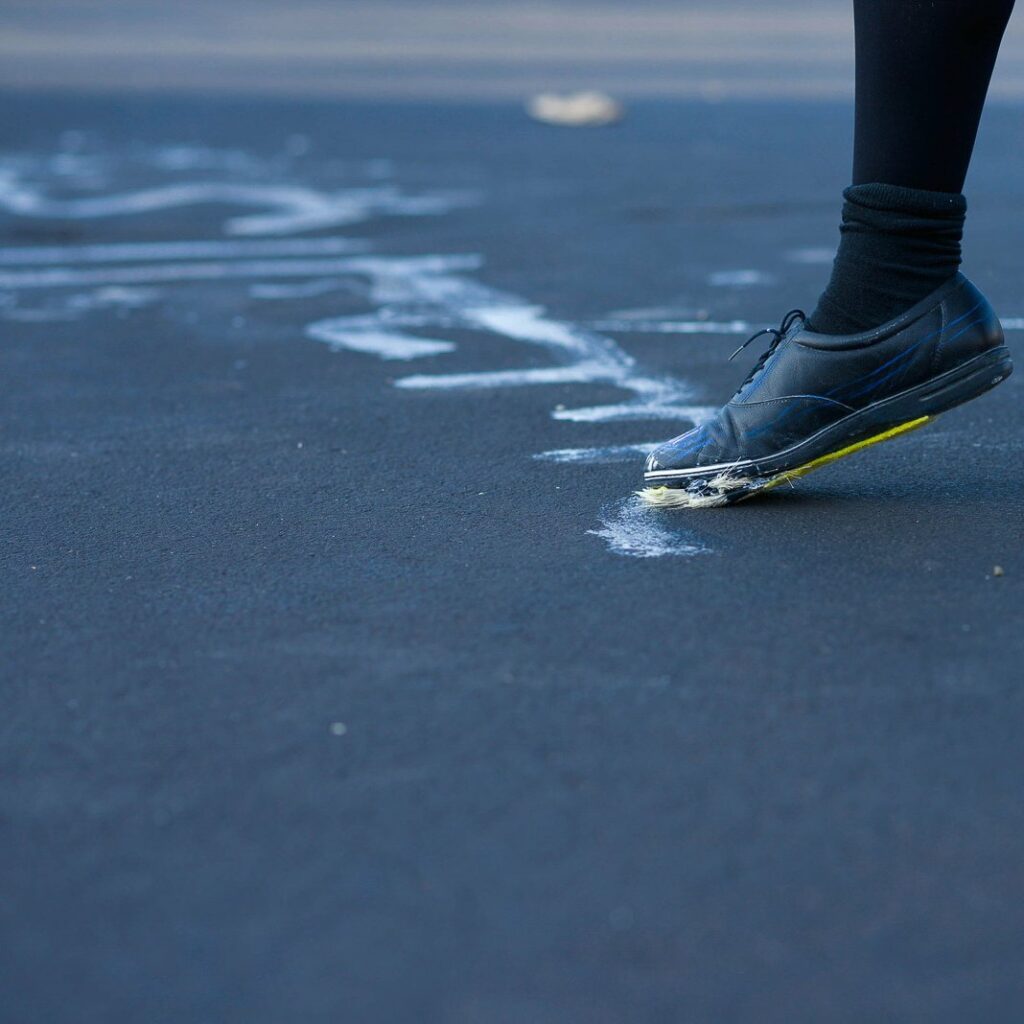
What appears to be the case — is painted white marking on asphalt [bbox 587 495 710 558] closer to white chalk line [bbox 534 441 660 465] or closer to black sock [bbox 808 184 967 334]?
white chalk line [bbox 534 441 660 465]

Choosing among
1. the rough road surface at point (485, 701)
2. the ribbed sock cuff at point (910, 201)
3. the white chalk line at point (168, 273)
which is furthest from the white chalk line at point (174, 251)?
the ribbed sock cuff at point (910, 201)

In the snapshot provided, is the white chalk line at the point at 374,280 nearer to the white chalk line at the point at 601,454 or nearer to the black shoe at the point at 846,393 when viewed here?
the white chalk line at the point at 601,454

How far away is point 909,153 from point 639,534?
3.10ft

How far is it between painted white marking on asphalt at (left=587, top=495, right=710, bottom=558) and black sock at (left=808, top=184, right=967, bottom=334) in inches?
22.0

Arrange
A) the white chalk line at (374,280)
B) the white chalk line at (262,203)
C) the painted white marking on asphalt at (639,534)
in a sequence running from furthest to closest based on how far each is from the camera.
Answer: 1. the white chalk line at (262,203)
2. the white chalk line at (374,280)
3. the painted white marking on asphalt at (639,534)

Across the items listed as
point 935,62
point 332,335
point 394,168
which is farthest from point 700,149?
point 935,62

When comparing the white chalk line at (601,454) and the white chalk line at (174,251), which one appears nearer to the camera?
the white chalk line at (601,454)

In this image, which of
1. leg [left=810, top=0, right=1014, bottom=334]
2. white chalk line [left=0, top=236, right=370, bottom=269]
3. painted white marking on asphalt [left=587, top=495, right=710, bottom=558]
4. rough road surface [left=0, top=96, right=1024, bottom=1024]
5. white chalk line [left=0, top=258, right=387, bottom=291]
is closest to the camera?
rough road surface [left=0, top=96, right=1024, bottom=1024]

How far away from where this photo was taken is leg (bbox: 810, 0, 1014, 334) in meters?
3.04

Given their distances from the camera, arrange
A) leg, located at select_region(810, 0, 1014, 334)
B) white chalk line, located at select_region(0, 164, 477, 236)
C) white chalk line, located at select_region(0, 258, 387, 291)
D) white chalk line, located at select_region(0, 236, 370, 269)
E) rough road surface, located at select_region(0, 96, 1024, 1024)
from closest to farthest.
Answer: rough road surface, located at select_region(0, 96, 1024, 1024), leg, located at select_region(810, 0, 1014, 334), white chalk line, located at select_region(0, 258, 387, 291), white chalk line, located at select_region(0, 236, 370, 269), white chalk line, located at select_region(0, 164, 477, 236)

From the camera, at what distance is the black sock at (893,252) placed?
3074 millimetres

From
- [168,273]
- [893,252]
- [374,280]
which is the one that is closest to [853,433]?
[893,252]

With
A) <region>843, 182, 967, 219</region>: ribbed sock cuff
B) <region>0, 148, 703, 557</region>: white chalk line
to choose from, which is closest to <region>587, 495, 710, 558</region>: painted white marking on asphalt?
<region>0, 148, 703, 557</region>: white chalk line

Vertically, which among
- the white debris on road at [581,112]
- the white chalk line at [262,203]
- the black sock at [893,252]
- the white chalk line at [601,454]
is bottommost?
the white chalk line at [601,454]
